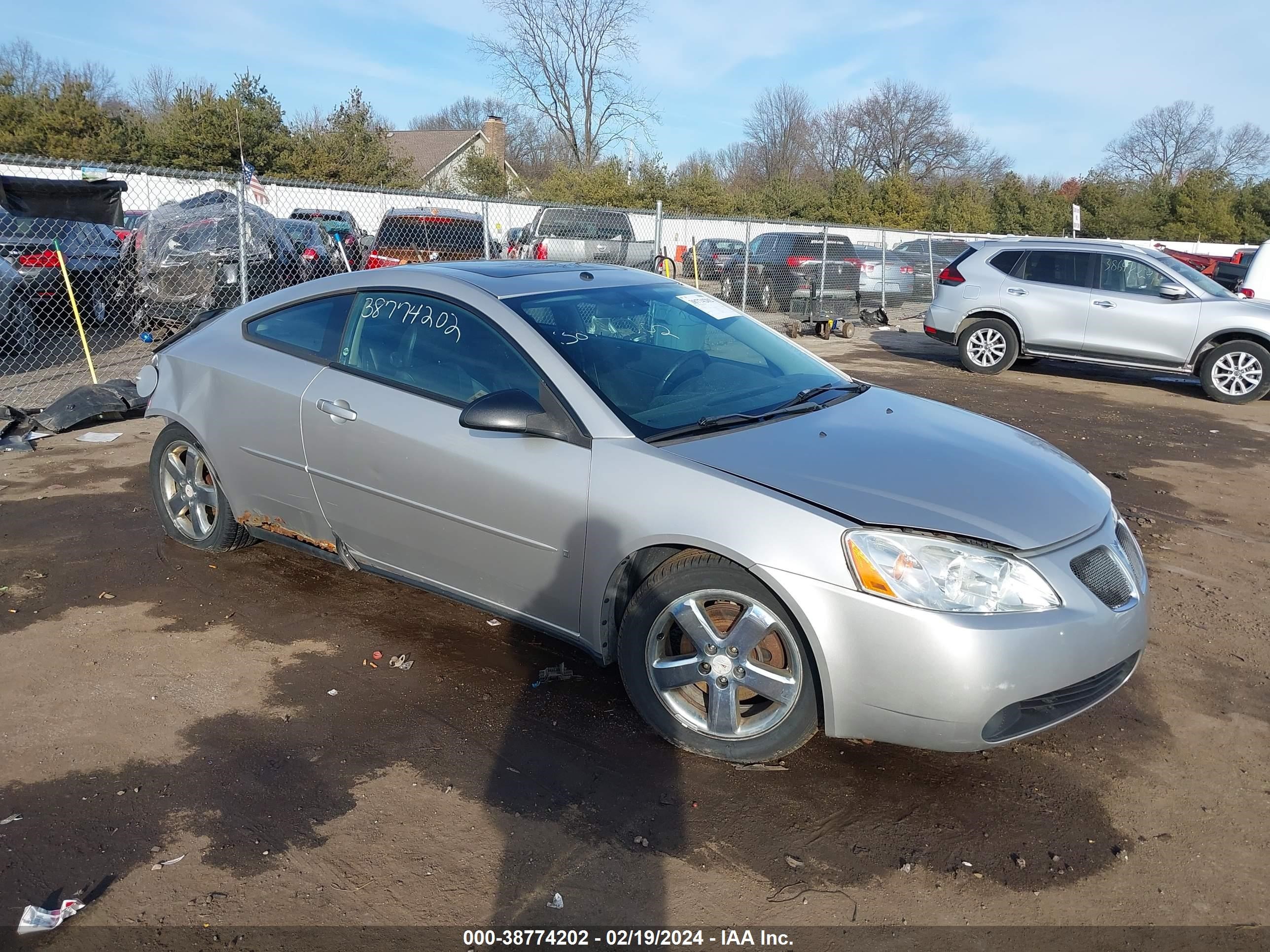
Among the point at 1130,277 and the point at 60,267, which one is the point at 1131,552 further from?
the point at 60,267

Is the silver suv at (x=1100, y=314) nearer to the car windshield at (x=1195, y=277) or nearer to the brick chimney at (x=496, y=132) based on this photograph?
the car windshield at (x=1195, y=277)

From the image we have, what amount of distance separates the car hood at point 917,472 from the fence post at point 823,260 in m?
13.8

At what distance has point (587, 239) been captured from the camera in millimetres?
16156

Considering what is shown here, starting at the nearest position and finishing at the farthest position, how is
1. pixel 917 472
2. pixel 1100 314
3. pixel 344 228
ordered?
pixel 917 472, pixel 1100 314, pixel 344 228

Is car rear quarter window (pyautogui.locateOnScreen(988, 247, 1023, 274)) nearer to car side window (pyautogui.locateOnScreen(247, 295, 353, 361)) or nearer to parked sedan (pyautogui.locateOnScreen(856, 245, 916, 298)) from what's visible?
parked sedan (pyautogui.locateOnScreen(856, 245, 916, 298))

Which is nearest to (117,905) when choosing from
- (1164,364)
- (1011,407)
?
(1011,407)

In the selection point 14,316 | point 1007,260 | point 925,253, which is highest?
point 925,253

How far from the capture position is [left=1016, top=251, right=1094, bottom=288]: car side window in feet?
39.5

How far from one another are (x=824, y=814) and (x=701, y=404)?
5.15 ft

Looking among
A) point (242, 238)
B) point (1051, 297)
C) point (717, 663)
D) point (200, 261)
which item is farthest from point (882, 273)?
point (717, 663)

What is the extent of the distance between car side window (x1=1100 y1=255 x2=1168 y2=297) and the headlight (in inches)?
403

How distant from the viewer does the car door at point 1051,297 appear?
12.1 metres

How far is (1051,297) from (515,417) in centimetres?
1063

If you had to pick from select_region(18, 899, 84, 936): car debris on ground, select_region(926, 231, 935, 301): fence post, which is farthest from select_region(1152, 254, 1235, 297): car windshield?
select_region(18, 899, 84, 936): car debris on ground
